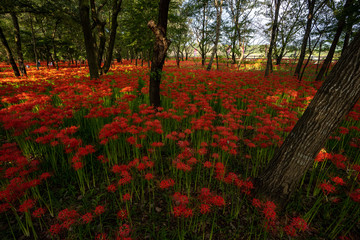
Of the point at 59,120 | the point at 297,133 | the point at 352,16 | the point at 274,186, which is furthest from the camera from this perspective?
the point at 352,16

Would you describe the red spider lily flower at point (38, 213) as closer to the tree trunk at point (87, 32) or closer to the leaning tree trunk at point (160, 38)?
the leaning tree trunk at point (160, 38)

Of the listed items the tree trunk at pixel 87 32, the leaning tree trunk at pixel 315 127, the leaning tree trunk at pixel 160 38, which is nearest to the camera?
the leaning tree trunk at pixel 315 127

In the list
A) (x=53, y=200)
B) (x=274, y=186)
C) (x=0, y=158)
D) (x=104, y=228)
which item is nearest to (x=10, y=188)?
(x=0, y=158)

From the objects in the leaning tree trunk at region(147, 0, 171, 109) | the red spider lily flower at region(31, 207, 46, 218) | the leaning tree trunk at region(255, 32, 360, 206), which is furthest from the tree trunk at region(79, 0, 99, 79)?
the leaning tree trunk at region(255, 32, 360, 206)

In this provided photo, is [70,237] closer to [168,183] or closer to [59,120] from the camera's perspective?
[168,183]

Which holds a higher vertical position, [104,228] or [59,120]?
[59,120]

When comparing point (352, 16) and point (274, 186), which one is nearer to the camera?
point (274, 186)

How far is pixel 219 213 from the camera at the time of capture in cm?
289

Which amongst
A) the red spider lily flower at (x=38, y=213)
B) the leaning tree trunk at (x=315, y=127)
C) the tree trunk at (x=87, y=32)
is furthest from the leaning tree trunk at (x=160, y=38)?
the tree trunk at (x=87, y=32)

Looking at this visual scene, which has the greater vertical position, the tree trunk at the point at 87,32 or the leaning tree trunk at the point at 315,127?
the tree trunk at the point at 87,32

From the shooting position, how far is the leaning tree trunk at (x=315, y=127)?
2.06 m

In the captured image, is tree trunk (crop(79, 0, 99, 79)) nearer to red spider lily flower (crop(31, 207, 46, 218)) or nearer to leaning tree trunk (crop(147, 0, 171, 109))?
leaning tree trunk (crop(147, 0, 171, 109))

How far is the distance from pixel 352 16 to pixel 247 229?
1414cm

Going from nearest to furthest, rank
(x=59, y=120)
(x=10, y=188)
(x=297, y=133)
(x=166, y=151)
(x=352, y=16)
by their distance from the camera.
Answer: (x=10, y=188) < (x=297, y=133) < (x=59, y=120) < (x=166, y=151) < (x=352, y=16)
